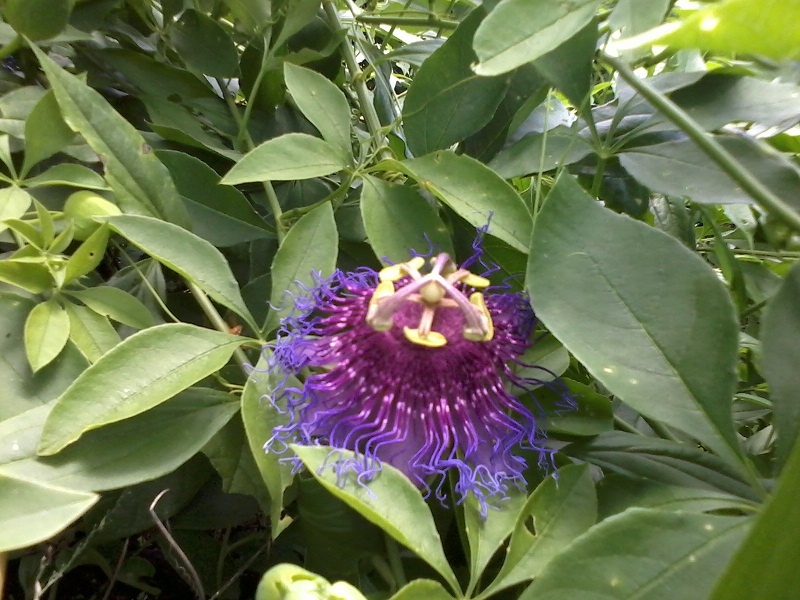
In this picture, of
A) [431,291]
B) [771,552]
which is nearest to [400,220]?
[431,291]

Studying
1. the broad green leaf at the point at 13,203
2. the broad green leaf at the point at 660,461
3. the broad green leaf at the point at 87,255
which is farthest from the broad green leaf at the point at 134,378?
the broad green leaf at the point at 660,461

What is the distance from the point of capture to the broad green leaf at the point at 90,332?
585mm

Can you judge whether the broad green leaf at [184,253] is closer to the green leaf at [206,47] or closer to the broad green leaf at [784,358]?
the green leaf at [206,47]

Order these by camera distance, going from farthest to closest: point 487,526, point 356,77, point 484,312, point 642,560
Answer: point 356,77
point 484,312
point 487,526
point 642,560

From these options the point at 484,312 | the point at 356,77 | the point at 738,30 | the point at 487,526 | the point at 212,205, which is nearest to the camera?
the point at 738,30

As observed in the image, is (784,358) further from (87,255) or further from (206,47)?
(206,47)

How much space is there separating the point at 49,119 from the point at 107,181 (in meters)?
0.09

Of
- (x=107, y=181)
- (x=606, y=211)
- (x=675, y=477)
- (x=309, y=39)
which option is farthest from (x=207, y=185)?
(x=675, y=477)

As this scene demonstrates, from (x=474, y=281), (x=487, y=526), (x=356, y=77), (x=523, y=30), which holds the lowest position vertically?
(x=487, y=526)

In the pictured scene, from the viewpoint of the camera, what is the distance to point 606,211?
0.50 meters

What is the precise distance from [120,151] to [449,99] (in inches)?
13.1

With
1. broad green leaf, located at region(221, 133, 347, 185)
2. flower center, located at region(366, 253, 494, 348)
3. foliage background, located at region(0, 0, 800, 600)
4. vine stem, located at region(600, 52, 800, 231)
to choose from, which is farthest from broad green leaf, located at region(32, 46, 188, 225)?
vine stem, located at region(600, 52, 800, 231)

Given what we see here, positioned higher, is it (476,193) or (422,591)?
(476,193)

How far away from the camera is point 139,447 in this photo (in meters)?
0.53
